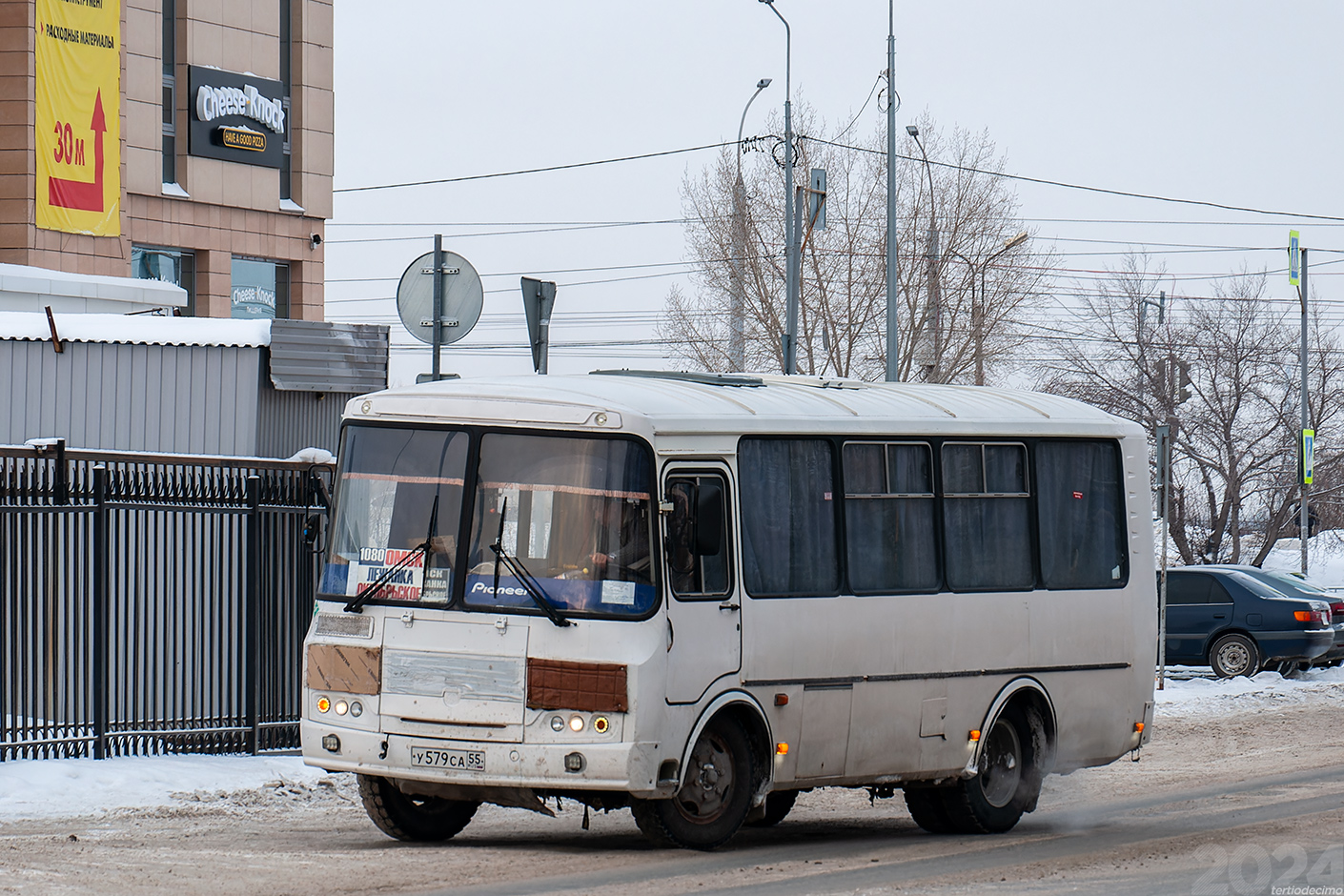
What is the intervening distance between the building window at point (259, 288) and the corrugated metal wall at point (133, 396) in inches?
1095

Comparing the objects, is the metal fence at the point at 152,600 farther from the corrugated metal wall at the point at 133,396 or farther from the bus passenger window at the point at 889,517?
the bus passenger window at the point at 889,517

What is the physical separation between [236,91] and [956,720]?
34.0 meters

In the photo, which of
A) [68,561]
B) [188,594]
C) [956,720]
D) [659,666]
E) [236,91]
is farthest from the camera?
[236,91]

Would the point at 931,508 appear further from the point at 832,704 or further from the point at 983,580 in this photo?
the point at 832,704

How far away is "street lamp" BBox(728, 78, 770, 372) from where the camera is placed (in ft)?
154

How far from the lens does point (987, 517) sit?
459 inches

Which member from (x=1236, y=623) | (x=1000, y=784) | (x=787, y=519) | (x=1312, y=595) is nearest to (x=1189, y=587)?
(x=1236, y=623)

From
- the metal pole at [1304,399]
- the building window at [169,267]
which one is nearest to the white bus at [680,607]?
the building window at [169,267]

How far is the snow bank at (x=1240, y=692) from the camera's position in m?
21.3

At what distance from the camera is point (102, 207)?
128 ft

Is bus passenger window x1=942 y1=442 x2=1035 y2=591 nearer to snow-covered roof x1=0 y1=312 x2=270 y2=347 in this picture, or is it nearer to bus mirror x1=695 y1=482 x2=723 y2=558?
bus mirror x1=695 y1=482 x2=723 y2=558

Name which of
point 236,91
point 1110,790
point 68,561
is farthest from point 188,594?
point 236,91

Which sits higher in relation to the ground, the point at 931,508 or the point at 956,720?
the point at 931,508

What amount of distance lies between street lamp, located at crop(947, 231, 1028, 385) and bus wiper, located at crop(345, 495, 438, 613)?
41.2m
